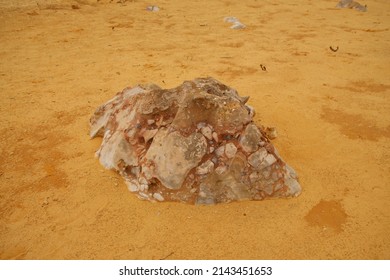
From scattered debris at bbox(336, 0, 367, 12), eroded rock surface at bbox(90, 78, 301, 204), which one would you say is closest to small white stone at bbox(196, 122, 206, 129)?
eroded rock surface at bbox(90, 78, 301, 204)

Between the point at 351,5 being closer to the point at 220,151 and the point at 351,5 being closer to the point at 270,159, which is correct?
the point at 270,159

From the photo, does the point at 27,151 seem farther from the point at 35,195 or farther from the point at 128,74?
the point at 128,74

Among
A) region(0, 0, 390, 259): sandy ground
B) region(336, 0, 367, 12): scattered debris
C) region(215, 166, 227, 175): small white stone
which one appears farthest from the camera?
region(336, 0, 367, 12): scattered debris

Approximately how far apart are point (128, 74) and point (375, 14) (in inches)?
262

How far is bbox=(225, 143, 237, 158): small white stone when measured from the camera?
7.52ft

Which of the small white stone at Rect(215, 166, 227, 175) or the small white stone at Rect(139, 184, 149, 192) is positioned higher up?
the small white stone at Rect(215, 166, 227, 175)

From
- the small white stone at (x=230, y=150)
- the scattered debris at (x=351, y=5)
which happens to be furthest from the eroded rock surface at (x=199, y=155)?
the scattered debris at (x=351, y=5)

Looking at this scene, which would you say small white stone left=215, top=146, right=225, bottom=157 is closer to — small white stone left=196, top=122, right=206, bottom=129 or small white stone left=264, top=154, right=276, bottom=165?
small white stone left=196, top=122, right=206, bottom=129

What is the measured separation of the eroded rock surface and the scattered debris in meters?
7.51

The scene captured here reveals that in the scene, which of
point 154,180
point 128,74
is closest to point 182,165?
point 154,180

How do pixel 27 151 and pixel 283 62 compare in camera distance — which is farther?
pixel 283 62

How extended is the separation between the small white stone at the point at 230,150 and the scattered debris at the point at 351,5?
7706 millimetres

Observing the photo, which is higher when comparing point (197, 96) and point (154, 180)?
point (197, 96)

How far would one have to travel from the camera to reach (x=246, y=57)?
5055 mm
